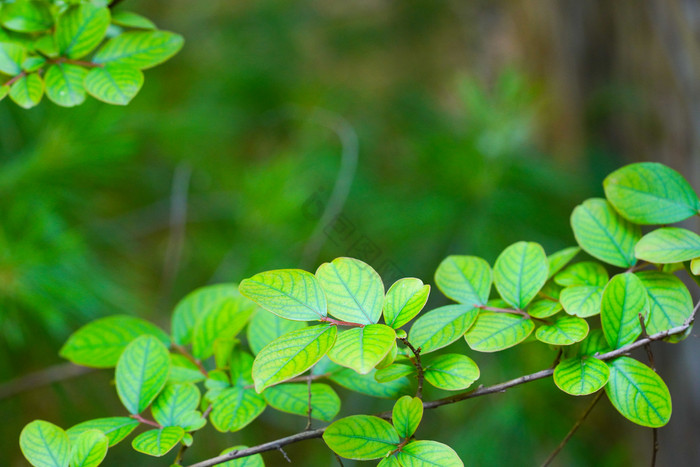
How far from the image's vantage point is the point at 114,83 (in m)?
0.30

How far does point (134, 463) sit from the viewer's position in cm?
95

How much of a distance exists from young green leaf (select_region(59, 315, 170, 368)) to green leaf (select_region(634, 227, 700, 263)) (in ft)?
0.89

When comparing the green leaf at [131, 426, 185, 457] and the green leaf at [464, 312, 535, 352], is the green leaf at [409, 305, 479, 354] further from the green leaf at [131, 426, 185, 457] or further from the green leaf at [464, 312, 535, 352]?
the green leaf at [131, 426, 185, 457]

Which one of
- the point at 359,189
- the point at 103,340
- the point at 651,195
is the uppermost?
the point at 651,195

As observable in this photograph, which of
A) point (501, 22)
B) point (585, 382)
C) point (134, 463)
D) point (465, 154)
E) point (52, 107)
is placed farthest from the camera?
point (501, 22)

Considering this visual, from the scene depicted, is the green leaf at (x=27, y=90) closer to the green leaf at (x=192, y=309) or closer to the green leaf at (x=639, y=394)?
the green leaf at (x=192, y=309)

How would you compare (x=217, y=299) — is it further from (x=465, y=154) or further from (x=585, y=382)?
(x=465, y=154)

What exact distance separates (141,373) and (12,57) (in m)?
0.19

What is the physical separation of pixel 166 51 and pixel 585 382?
28cm

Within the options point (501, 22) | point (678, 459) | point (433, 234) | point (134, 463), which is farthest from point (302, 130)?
point (678, 459)

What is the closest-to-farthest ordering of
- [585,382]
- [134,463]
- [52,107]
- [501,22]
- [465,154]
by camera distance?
[585,382], [52,107], [465,154], [134,463], [501,22]

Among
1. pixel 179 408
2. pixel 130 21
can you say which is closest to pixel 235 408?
pixel 179 408

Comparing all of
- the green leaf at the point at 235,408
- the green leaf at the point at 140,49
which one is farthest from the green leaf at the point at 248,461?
the green leaf at the point at 140,49

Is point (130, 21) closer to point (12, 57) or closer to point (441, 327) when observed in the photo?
point (12, 57)
